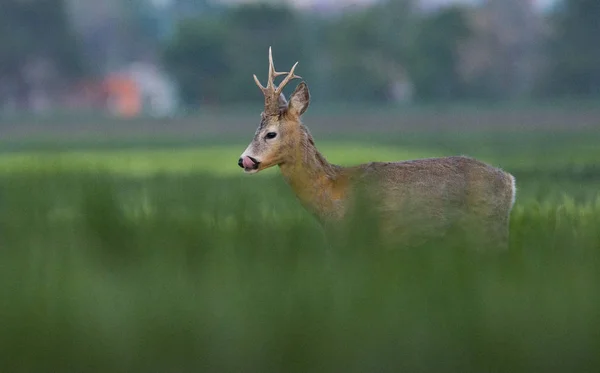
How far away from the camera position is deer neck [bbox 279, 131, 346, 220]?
831 cm

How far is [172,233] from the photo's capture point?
6367mm

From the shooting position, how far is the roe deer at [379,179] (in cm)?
818

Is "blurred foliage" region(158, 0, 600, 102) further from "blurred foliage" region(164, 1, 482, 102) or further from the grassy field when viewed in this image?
the grassy field

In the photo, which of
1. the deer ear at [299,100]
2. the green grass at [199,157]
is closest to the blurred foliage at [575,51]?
the green grass at [199,157]

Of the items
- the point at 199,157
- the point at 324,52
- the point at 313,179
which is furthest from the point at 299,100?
the point at 324,52

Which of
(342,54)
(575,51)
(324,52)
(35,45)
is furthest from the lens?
(324,52)

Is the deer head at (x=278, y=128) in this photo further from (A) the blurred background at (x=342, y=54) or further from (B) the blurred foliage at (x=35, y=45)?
(B) the blurred foliage at (x=35, y=45)

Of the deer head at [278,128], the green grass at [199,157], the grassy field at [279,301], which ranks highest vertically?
the deer head at [278,128]

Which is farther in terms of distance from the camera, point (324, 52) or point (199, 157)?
point (324, 52)

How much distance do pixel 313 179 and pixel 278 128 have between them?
0.36 m

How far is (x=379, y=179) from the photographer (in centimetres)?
818

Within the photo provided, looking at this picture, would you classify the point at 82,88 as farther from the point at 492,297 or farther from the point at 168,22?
the point at 492,297

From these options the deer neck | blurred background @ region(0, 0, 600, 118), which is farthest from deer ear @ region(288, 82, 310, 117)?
blurred background @ region(0, 0, 600, 118)

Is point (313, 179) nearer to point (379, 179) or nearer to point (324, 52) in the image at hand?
point (379, 179)
